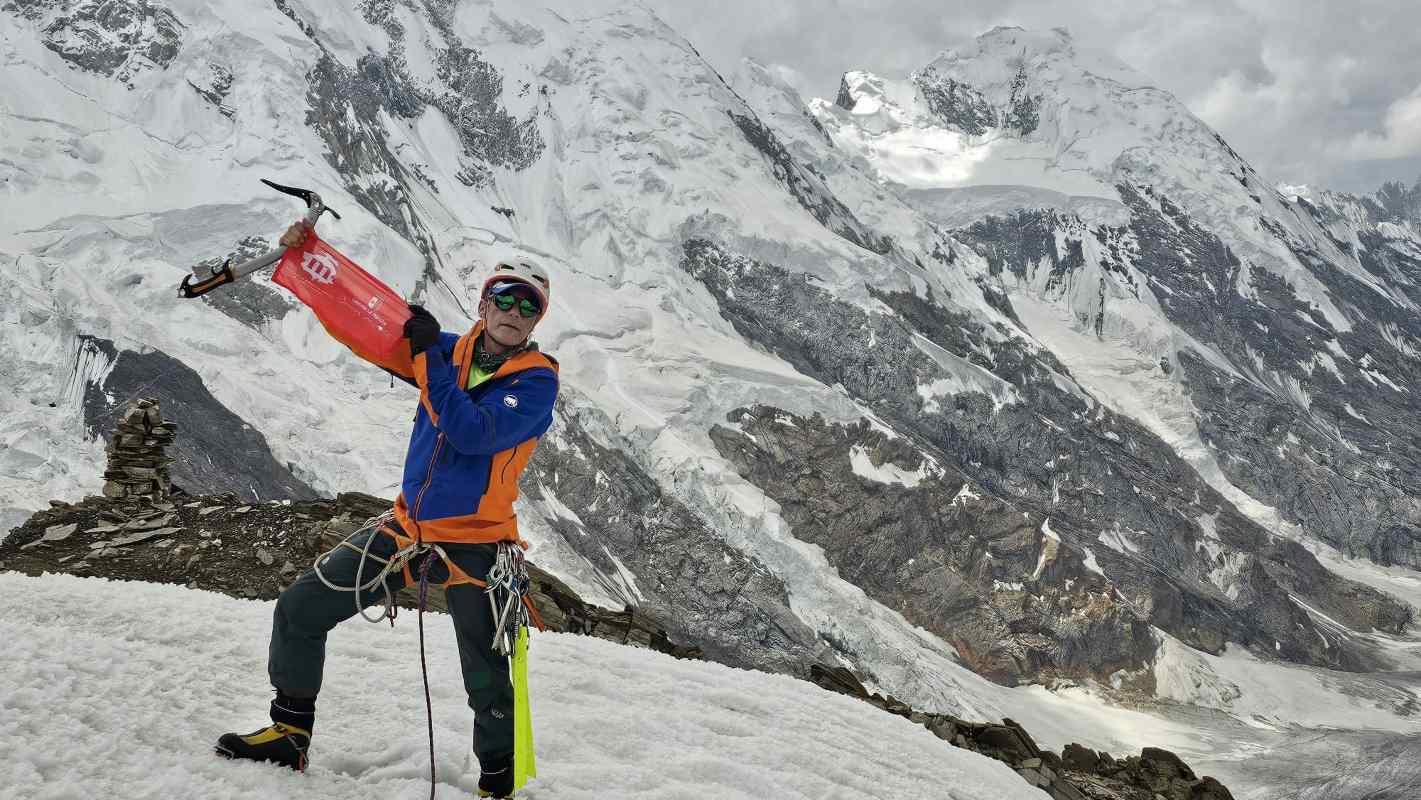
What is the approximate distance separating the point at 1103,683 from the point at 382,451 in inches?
2699

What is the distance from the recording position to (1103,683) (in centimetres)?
8381

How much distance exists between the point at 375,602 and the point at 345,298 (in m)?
1.54

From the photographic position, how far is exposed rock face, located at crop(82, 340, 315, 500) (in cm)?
4516

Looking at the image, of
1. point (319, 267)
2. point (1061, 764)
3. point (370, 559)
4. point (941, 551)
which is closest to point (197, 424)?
point (1061, 764)

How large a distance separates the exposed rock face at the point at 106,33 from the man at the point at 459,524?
84631mm

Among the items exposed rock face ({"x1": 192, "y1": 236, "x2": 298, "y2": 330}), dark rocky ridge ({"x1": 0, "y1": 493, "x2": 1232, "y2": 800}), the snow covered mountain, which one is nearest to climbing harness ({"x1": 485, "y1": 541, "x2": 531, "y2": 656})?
dark rocky ridge ({"x1": 0, "y1": 493, "x2": 1232, "y2": 800})

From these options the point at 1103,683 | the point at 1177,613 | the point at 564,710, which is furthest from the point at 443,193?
the point at 564,710

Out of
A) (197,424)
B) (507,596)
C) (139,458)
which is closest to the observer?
(507,596)

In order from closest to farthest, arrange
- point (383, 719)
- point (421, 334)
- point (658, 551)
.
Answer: point (421, 334) → point (383, 719) → point (658, 551)

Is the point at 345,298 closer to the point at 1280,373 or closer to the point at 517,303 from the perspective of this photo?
the point at 517,303

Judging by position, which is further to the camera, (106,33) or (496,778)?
(106,33)

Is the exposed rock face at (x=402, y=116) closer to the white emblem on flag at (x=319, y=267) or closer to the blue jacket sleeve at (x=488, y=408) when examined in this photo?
the white emblem on flag at (x=319, y=267)

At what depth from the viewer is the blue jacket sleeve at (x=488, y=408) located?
3975 mm

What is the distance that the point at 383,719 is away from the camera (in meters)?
5.34
